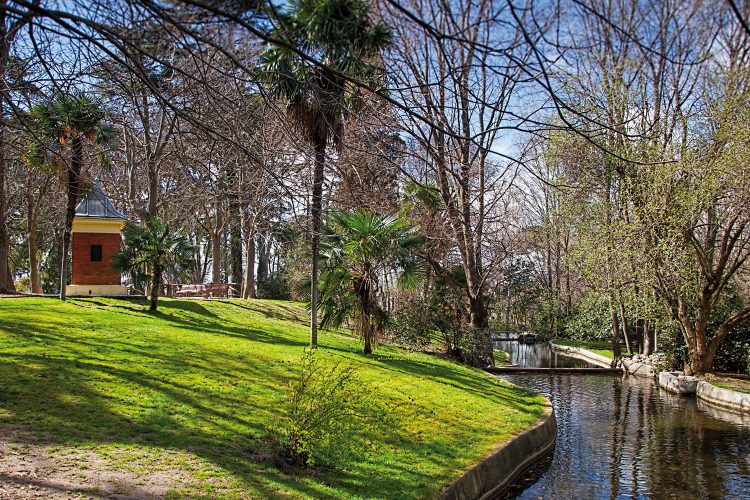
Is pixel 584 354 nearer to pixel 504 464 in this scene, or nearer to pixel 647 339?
pixel 647 339

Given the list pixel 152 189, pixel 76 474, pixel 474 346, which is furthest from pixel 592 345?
pixel 76 474

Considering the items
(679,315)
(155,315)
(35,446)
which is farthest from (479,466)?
(679,315)

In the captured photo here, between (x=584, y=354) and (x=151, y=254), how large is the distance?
76.0 ft

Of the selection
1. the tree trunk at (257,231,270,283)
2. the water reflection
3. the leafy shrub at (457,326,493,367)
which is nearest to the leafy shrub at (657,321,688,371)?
the water reflection

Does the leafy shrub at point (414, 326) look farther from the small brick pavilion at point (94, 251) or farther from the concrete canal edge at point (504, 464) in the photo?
the small brick pavilion at point (94, 251)

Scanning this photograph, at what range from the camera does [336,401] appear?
28.5 ft

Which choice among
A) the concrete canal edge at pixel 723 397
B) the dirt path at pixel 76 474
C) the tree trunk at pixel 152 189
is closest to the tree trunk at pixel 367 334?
the concrete canal edge at pixel 723 397

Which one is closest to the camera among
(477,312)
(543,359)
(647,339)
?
(477,312)

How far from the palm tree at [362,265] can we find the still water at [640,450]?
16.9ft

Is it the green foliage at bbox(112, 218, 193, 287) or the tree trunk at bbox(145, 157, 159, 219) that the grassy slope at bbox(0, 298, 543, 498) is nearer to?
the green foliage at bbox(112, 218, 193, 287)

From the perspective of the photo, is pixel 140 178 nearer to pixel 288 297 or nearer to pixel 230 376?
pixel 288 297

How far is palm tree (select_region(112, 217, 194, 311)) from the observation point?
20172 mm

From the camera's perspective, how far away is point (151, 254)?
66.2 ft

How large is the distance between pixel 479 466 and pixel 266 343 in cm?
844
